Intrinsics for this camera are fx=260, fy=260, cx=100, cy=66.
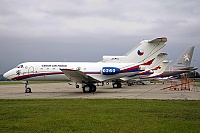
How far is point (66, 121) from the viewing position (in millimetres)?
9008

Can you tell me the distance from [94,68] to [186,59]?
115ft

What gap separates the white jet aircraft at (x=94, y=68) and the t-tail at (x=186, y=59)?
31560 mm

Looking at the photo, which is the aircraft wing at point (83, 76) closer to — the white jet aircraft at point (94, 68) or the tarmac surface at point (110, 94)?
the white jet aircraft at point (94, 68)

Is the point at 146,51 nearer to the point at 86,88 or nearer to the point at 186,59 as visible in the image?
the point at 86,88

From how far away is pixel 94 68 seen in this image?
90.2 feet

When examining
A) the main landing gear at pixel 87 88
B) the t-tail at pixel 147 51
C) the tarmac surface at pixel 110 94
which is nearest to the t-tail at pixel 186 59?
the tarmac surface at pixel 110 94

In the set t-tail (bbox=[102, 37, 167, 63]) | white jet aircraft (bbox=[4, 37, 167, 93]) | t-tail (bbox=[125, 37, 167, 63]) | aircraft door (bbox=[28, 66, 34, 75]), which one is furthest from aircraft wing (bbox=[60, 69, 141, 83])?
aircraft door (bbox=[28, 66, 34, 75])

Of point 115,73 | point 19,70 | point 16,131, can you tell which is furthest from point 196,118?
point 19,70

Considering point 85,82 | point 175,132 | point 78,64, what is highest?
point 78,64

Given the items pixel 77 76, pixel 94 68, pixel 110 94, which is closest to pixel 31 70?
pixel 77 76

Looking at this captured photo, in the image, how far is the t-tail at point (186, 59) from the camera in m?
56.5

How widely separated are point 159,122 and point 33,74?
67.4 feet

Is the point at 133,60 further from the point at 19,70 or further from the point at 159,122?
the point at 159,122

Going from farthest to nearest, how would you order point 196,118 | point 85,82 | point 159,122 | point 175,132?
point 85,82, point 196,118, point 159,122, point 175,132
